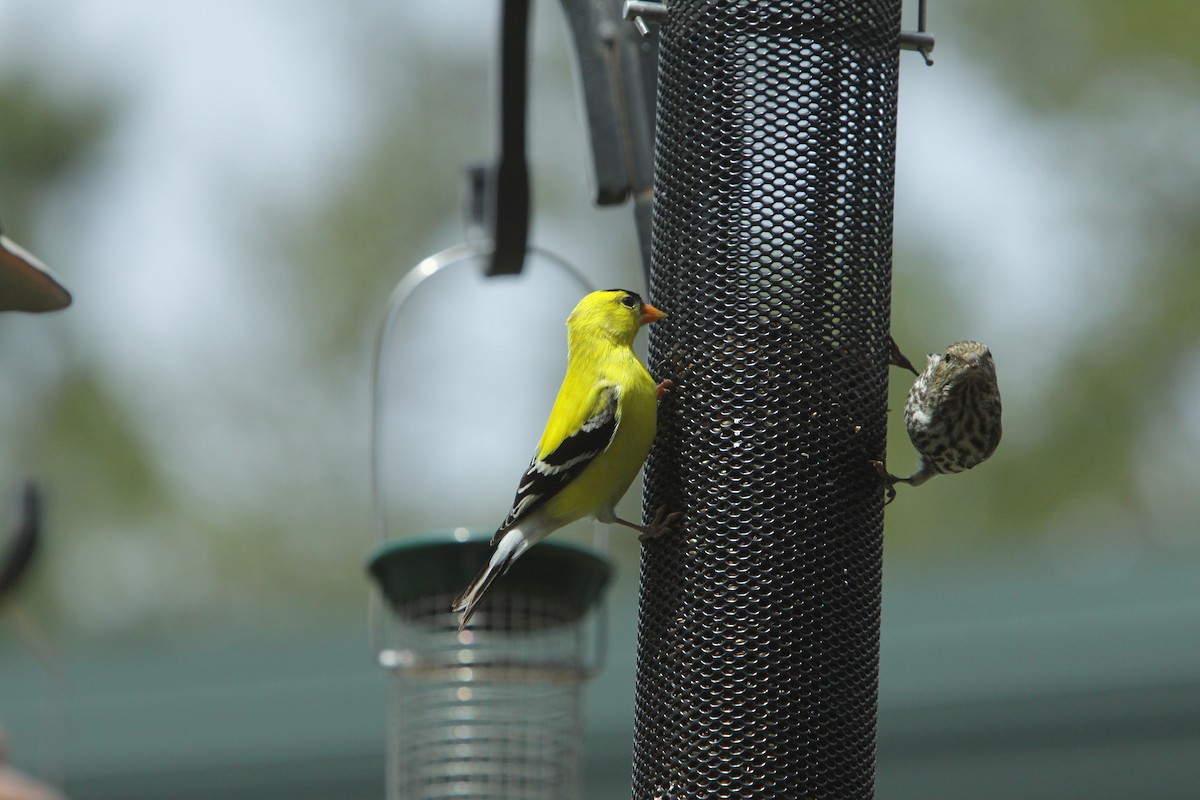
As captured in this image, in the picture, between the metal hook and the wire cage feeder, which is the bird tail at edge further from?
the metal hook

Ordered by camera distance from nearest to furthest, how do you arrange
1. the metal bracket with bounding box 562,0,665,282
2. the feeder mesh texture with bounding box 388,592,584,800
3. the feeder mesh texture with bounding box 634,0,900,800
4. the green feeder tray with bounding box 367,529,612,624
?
1. the feeder mesh texture with bounding box 634,0,900,800
2. the metal bracket with bounding box 562,0,665,282
3. the green feeder tray with bounding box 367,529,612,624
4. the feeder mesh texture with bounding box 388,592,584,800

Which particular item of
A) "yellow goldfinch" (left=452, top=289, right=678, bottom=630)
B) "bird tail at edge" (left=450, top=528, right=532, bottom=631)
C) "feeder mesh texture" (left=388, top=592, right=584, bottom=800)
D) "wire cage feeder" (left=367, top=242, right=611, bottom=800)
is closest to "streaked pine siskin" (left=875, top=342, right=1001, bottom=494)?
"yellow goldfinch" (left=452, top=289, right=678, bottom=630)

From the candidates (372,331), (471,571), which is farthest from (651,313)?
(372,331)

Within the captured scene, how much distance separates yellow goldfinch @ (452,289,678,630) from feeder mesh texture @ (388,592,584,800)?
132 cm

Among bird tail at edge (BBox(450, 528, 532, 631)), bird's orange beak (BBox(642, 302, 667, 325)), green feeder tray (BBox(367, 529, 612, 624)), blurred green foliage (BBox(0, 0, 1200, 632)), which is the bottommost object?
bird tail at edge (BBox(450, 528, 532, 631))

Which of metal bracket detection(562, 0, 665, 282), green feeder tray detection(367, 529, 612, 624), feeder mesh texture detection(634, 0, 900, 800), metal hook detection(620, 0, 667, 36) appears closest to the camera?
feeder mesh texture detection(634, 0, 900, 800)

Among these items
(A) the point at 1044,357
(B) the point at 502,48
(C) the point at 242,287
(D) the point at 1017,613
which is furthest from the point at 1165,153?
(B) the point at 502,48

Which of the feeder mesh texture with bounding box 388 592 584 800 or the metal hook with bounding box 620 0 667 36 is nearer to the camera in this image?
the metal hook with bounding box 620 0 667 36

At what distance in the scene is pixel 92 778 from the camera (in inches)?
429

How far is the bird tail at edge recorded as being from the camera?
4266 millimetres

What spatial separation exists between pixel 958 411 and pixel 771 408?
47cm

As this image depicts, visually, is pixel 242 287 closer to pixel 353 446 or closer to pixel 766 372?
pixel 353 446

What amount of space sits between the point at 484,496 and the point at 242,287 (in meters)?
5.19

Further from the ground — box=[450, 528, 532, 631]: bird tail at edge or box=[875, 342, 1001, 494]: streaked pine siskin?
box=[875, 342, 1001, 494]: streaked pine siskin
